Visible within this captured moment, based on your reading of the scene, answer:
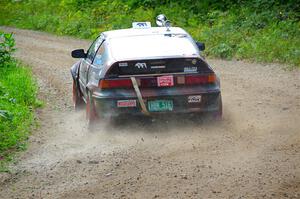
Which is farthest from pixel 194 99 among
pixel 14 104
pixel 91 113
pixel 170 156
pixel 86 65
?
pixel 14 104

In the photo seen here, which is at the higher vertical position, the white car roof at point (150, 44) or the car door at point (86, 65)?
the white car roof at point (150, 44)

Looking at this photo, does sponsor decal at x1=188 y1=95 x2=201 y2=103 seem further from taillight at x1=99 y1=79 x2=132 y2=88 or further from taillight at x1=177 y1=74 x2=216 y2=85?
taillight at x1=99 y1=79 x2=132 y2=88

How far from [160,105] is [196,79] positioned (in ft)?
2.21

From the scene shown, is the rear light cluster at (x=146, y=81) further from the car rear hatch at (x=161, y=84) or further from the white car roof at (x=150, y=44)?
the white car roof at (x=150, y=44)

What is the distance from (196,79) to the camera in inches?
340

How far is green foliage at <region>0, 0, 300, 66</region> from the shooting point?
16.8 metres

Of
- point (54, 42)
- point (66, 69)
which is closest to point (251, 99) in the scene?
point (66, 69)

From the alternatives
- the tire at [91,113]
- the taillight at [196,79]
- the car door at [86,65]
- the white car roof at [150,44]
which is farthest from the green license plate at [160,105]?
the car door at [86,65]

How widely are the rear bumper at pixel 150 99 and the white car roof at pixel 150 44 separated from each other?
562 millimetres

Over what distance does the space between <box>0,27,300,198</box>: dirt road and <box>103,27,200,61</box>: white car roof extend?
41.2 inches

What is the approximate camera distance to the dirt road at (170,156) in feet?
20.6

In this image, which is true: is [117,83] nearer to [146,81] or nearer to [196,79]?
[146,81]

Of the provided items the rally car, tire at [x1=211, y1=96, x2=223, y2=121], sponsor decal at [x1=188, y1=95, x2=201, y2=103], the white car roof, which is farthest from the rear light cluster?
tire at [x1=211, y1=96, x2=223, y2=121]

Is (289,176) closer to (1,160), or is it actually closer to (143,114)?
(143,114)
